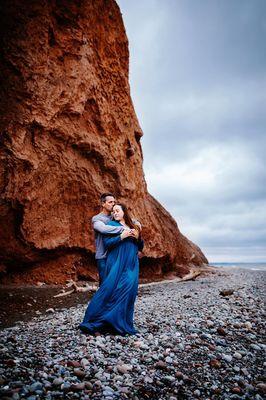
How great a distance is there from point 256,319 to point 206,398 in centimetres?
457

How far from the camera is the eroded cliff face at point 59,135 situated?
43.0 feet

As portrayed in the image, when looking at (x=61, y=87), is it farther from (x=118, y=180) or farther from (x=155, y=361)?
(x=155, y=361)

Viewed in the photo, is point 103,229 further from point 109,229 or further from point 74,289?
point 74,289

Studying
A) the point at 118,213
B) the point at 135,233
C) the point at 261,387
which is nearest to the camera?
the point at 261,387

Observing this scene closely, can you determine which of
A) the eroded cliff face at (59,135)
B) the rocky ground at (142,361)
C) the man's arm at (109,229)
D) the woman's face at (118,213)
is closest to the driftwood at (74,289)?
the eroded cliff face at (59,135)

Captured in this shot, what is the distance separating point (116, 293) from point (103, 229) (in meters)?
1.46

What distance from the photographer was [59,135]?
47.7 feet

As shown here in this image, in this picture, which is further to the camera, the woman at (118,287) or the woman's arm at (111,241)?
the woman's arm at (111,241)

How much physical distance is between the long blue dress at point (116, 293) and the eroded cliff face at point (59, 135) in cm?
752

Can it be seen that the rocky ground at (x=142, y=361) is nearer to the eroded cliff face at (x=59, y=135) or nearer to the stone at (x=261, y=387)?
the stone at (x=261, y=387)

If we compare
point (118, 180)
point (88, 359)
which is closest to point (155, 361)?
point (88, 359)

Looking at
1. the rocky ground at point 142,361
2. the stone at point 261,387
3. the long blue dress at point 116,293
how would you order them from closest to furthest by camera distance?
1. the rocky ground at point 142,361
2. the stone at point 261,387
3. the long blue dress at point 116,293

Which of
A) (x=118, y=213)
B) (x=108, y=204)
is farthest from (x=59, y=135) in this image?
(x=118, y=213)

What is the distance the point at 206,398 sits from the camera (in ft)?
12.5
